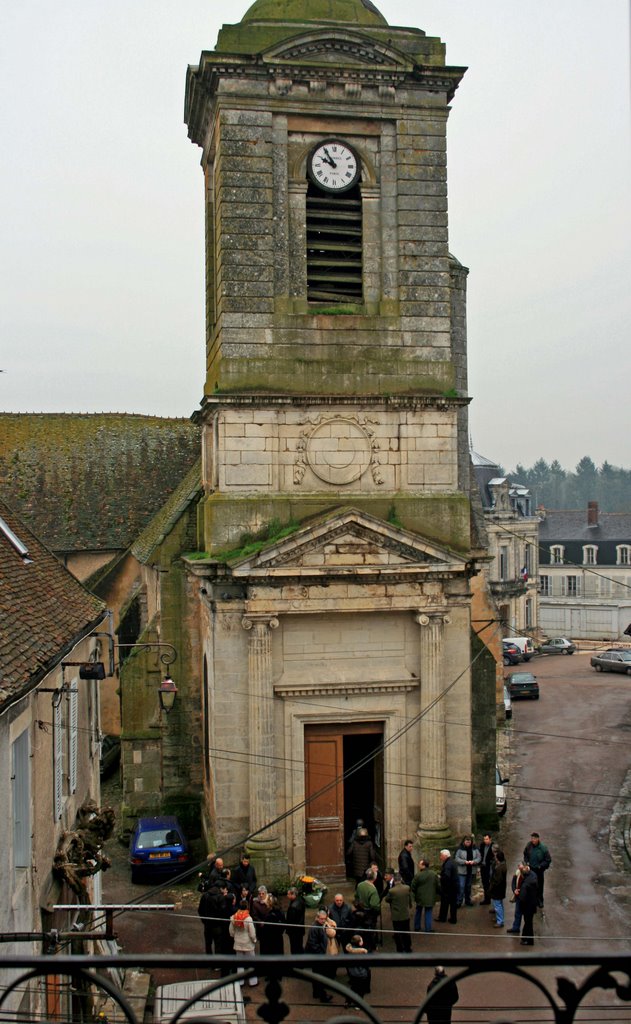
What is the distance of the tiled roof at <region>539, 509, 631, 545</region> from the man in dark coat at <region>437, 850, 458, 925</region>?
47182 mm

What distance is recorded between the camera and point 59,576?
16.6 metres

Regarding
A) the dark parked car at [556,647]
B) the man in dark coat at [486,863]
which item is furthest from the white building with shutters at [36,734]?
the dark parked car at [556,647]

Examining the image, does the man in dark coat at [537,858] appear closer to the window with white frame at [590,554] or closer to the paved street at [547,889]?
the paved street at [547,889]

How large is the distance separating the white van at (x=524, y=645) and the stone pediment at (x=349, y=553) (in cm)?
3342

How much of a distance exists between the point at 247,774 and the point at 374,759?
2.58 meters

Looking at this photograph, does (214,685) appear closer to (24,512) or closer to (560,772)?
(560,772)

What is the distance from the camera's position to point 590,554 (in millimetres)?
62000

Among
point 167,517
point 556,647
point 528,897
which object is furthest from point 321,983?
point 556,647

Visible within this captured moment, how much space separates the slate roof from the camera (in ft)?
32.0

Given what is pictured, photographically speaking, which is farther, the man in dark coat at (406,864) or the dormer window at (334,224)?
the dormer window at (334,224)

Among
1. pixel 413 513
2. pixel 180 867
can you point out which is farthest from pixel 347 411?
pixel 180 867

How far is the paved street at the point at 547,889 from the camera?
14.1 meters

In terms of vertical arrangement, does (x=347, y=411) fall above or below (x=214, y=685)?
above

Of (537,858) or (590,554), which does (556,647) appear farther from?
(537,858)
